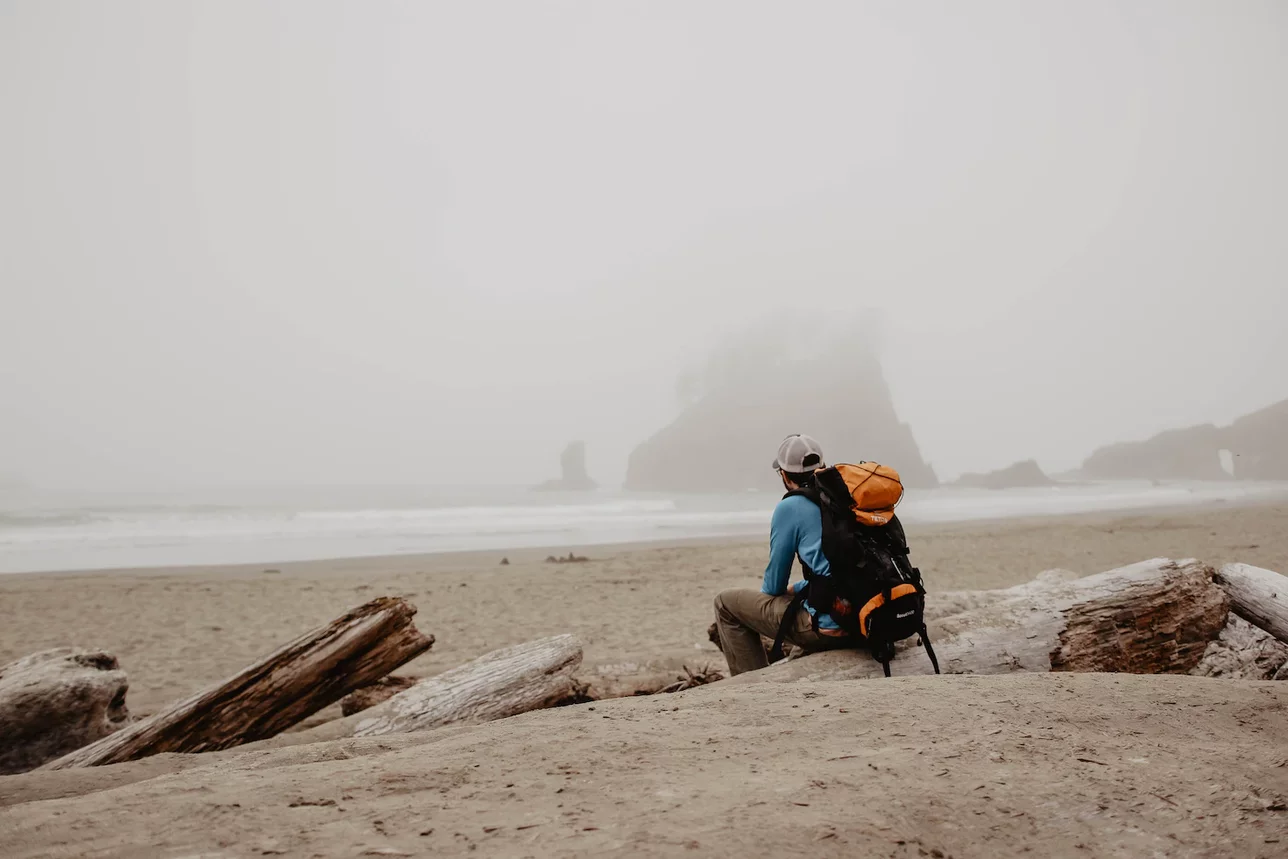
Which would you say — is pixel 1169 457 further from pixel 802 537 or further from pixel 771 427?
pixel 802 537

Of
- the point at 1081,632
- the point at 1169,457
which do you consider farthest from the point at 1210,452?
the point at 1081,632

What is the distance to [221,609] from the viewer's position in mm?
9781

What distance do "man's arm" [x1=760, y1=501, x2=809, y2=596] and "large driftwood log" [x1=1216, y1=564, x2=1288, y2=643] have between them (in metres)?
3.07

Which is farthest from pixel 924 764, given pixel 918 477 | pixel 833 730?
pixel 918 477

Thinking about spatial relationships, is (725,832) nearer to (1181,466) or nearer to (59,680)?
(59,680)

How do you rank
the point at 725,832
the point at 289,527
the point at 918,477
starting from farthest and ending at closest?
the point at 918,477 → the point at 289,527 → the point at 725,832

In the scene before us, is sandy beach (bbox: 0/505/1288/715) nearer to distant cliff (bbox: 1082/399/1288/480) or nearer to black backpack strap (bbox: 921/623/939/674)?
black backpack strap (bbox: 921/623/939/674)

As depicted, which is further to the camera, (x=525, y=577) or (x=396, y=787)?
(x=525, y=577)

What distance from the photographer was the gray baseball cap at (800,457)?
394cm

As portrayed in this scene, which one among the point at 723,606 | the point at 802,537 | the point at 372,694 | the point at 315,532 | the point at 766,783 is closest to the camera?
the point at 766,783

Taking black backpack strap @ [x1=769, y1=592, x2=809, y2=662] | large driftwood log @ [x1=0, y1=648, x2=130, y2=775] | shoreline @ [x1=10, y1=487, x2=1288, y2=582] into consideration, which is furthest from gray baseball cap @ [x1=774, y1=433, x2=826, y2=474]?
shoreline @ [x1=10, y1=487, x2=1288, y2=582]

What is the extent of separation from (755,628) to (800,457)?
1121mm

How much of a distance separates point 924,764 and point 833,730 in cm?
44

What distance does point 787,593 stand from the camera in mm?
4012
